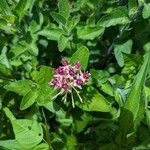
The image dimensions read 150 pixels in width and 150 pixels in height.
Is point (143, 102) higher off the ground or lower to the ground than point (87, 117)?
higher

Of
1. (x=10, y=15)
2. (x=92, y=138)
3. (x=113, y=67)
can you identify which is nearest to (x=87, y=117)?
(x=92, y=138)

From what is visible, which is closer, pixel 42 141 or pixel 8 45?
pixel 42 141

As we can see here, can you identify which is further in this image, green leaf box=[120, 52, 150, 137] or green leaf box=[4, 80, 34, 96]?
green leaf box=[4, 80, 34, 96]

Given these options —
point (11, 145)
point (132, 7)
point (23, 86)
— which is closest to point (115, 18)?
point (132, 7)

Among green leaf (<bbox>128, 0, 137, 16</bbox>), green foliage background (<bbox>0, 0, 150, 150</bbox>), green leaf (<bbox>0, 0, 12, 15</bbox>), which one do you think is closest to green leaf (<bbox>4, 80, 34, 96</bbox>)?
green foliage background (<bbox>0, 0, 150, 150</bbox>)

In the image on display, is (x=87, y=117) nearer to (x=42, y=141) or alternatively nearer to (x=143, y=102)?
(x=42, y=141)

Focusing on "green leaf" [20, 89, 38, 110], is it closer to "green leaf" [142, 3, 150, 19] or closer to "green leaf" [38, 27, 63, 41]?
"green leaf" [38, 27, 63, 41]

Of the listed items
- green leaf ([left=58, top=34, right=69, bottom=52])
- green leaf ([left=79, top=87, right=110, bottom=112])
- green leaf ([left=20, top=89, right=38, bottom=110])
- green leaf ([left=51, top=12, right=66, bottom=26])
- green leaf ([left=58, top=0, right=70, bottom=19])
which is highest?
green leaf ([left=58, top=0, right=70, bottom=19])
